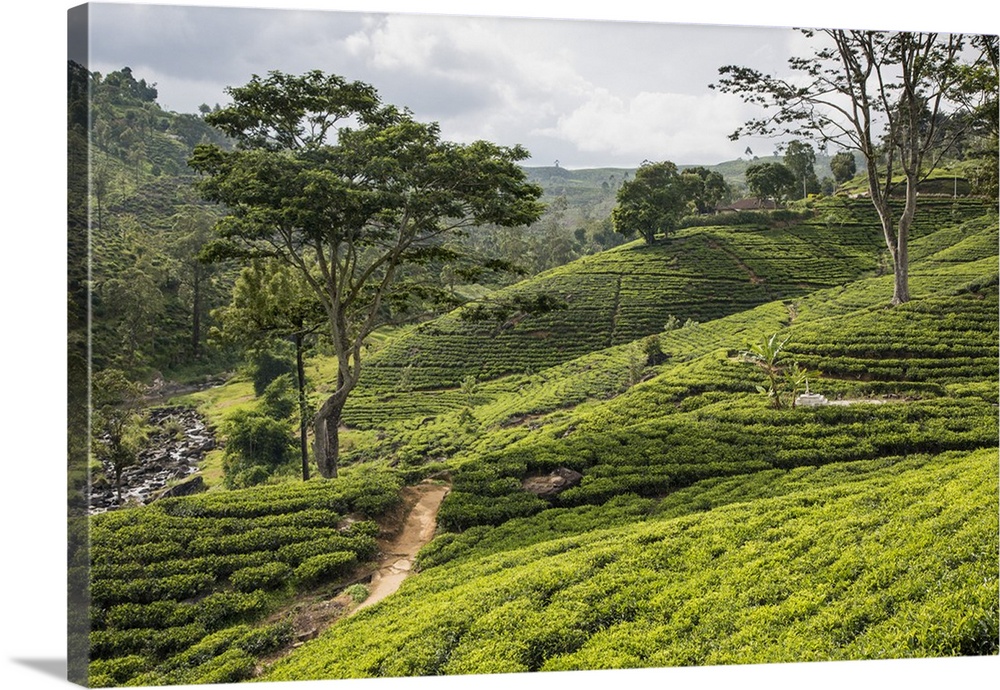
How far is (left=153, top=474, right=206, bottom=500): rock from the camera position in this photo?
26.7ft

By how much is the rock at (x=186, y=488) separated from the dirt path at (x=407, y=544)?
7.81 ft

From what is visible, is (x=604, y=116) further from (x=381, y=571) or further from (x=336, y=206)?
(x=381, y=571)

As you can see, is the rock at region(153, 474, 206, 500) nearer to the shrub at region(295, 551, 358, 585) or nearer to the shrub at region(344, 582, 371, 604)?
the shrub at region(295, 551, 358, 585)

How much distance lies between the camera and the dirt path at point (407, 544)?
809 cm

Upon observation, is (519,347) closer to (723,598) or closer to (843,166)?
(723,598)

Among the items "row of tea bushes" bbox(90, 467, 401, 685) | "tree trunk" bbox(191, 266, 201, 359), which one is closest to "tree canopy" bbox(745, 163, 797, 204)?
"row of tea bushes" bbox(90, 467, 401, 685)

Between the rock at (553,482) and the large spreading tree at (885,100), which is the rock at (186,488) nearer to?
the rock at (553,482)

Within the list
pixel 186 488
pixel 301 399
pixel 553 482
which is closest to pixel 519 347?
pixel 553 482

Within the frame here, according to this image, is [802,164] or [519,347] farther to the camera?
[802,164]

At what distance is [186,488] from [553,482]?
181 inches

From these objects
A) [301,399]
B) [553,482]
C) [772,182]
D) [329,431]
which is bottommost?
[553,482]

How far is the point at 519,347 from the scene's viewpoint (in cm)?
1035

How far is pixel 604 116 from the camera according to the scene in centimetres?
924

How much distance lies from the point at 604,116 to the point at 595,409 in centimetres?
412
